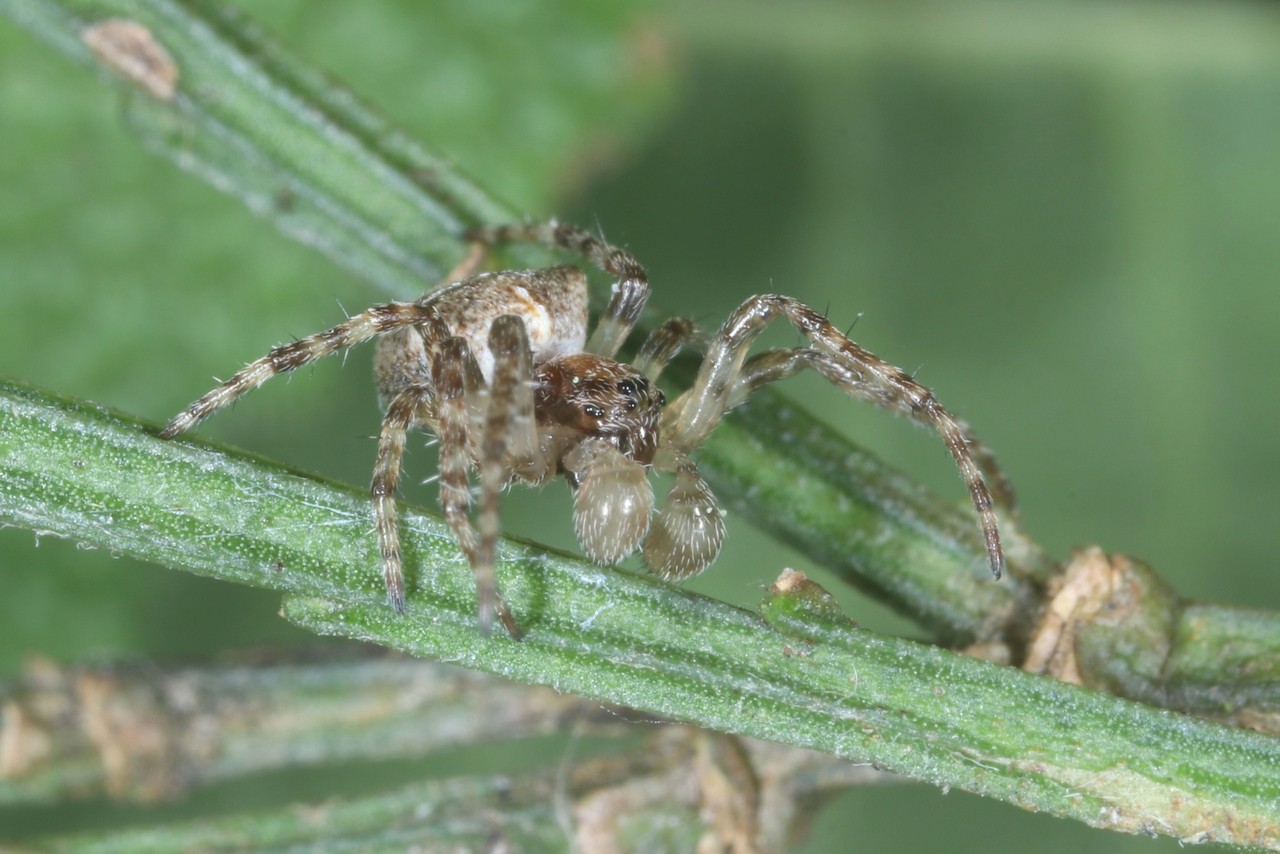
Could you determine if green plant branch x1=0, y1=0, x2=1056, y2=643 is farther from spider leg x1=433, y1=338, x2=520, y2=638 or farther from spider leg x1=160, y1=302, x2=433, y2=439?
spider leg x1=433, y1=338, x2=520, y2=638

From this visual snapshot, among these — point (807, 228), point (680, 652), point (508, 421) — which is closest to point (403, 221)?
point (508, 421)

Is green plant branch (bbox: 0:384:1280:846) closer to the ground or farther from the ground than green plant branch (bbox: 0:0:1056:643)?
closer to the ground

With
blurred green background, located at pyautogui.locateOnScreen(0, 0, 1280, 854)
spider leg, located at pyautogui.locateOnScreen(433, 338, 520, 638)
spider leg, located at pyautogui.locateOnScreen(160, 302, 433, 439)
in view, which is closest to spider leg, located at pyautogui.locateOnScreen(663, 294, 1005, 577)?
spider leg, located at pyautogui.locateOnScreen(433, 338, 520, 638)

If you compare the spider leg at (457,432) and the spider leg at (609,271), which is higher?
the spider leg at (609,271)

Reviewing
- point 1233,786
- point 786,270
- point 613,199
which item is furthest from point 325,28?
point 1233,786

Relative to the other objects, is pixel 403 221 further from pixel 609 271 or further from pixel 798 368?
pixel 798 368

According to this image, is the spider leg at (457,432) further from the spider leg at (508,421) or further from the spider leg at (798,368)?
the spider leg at (798,368)

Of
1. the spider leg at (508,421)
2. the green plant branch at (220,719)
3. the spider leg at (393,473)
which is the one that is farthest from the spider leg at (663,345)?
the green plant branch at (220,719)
